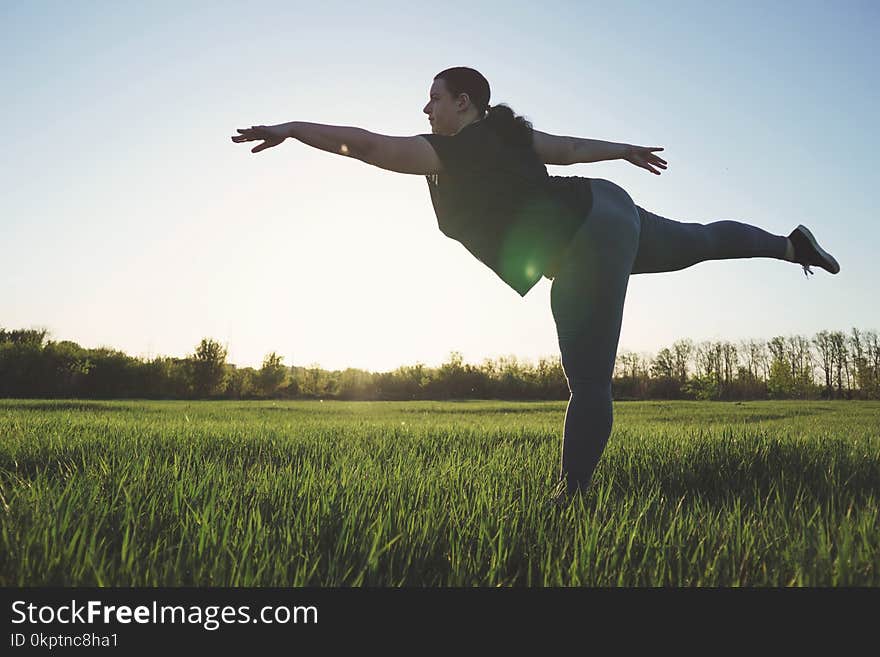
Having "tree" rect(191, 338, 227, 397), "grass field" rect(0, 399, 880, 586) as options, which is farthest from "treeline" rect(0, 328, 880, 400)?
"grass field" rect(0, 399, 880, 586)

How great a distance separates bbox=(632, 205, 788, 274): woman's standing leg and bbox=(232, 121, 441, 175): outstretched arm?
1.45 metres

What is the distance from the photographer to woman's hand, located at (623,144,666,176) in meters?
3.60

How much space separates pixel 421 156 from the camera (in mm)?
2443

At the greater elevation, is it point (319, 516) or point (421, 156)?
point (421, 156)

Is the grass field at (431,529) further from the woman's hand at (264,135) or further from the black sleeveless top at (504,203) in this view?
the woman's hand at (264,135)

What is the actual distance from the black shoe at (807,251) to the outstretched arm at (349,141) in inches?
111

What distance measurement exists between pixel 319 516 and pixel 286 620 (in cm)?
75

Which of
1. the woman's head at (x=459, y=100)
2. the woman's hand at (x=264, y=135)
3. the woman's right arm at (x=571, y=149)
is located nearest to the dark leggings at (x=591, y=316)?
the woman's right arm at (x=571, y=149)

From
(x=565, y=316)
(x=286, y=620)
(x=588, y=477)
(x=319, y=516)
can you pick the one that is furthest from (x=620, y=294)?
(x=286, y=620)

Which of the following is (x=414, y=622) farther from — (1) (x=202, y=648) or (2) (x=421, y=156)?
(2) (x=421, y=156)

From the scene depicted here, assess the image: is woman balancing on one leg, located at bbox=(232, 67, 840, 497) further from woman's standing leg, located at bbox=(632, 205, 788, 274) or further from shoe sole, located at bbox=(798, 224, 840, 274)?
shoe sole, located at bbox=(798, 224, 840, 274)

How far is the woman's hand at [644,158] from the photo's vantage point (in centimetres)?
360

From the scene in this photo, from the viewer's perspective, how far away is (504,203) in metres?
2.61

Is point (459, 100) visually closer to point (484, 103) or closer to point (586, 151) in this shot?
point (484, 103)
